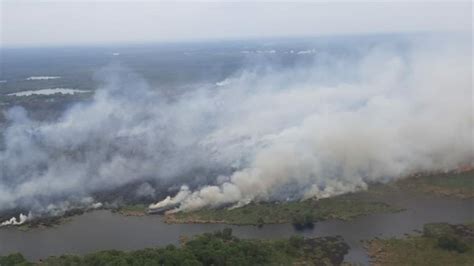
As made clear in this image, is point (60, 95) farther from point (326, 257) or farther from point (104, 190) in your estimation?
point (326, 257)

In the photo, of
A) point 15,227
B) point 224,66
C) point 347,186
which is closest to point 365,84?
point 347,186

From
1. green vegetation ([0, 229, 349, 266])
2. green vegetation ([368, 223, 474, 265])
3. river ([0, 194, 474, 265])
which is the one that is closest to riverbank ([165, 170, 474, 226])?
river ([0, 194, 474, 265])

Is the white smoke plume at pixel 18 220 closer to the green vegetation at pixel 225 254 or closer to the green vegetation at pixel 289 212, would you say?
the green vegetation at pixel 225 254

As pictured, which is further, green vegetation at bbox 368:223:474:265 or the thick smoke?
the thick smoke

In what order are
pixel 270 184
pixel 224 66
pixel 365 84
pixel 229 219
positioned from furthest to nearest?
1. pixel 224 66
2. pixel 365 84
3. pixel 270 184
4. pixel 229 219

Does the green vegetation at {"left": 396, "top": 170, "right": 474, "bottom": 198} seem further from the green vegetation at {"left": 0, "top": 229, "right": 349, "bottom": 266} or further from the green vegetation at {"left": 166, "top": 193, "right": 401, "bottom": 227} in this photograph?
the green vegetation at {"left": 0, "top": 229, "right": 349, "bottom": 266}

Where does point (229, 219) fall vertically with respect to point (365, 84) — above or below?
below

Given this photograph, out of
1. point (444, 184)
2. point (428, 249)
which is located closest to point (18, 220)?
point (428, 249)
